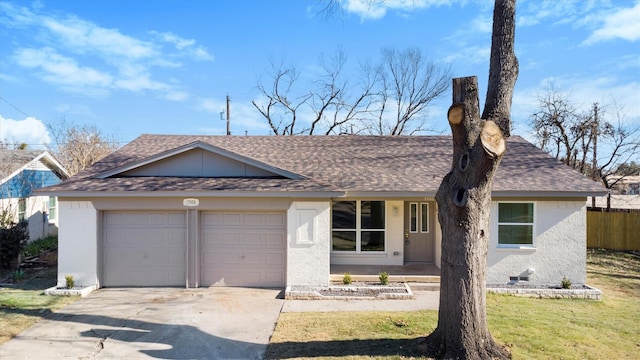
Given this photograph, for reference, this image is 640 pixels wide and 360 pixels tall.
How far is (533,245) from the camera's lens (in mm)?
10852

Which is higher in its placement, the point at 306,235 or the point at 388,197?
the point at 388,197

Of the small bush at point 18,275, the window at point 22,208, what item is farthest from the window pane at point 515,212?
the window at point 22,208

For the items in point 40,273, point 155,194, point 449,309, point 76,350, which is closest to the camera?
point 449,309

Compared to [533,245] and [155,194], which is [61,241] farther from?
[533,245]

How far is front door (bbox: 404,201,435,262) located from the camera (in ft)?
42.2

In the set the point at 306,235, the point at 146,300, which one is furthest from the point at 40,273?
the point at 306,235

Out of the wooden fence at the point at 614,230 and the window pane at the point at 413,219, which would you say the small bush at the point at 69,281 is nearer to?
the window pane at the point at 413,219

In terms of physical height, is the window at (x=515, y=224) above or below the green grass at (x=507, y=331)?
above

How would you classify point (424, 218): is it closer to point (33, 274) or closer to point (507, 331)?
point (507, 331)

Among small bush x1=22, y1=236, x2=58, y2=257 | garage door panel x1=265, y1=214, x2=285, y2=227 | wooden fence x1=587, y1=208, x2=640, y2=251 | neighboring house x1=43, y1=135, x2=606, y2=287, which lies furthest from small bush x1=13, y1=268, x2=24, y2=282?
wooden fence x1=587, y1=208, x2=640, y2=251

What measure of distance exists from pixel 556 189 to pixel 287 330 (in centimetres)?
795

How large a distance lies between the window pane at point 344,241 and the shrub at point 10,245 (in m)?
9.86

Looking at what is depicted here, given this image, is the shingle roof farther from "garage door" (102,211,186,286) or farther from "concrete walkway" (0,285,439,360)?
"concrete walkway" (0,285,439,360)

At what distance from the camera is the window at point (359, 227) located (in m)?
12.7
